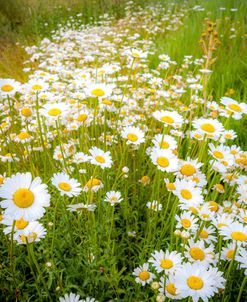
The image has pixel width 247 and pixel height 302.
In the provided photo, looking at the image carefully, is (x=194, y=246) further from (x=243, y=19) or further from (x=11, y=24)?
(x=11, y=24)

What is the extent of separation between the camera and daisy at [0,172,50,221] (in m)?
0.96

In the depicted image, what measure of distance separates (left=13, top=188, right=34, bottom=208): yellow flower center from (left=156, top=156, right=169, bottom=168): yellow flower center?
1.90 feet

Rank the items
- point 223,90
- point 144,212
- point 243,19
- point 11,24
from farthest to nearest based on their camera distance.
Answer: point 11,24 → point 243,19 → point 223,90 → point 144,212

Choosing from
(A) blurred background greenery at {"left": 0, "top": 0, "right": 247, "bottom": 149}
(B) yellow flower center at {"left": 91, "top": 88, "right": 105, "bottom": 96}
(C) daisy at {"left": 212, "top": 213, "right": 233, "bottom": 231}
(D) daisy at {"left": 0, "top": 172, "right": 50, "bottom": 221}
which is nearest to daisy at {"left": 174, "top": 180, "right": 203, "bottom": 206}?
(C) daisy at {"left": 212, "top": 213, "right": 233, "bottom": 231}

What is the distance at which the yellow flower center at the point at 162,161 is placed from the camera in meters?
1.37

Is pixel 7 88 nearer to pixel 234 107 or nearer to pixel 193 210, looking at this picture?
pixel 193 210

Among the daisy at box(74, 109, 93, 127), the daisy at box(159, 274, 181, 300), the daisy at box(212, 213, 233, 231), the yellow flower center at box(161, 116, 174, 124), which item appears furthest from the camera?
the daisy at box(74, 109, 93, 127)

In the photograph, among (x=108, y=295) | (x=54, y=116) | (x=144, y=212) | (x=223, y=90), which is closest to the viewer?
(x=108, y=295)

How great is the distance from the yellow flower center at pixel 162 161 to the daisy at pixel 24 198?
0.55m

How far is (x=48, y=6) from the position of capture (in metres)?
7.58

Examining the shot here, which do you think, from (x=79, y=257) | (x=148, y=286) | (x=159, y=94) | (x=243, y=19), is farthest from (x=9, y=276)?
(x=243, y=19)

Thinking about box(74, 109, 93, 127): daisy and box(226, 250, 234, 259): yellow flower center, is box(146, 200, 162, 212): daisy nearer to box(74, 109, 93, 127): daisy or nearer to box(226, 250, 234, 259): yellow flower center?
box(226, 250, 234, 259): yellow flower center

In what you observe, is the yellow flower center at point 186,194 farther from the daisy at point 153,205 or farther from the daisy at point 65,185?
the daisy at point 65,185

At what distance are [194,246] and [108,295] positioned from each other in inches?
16.3
